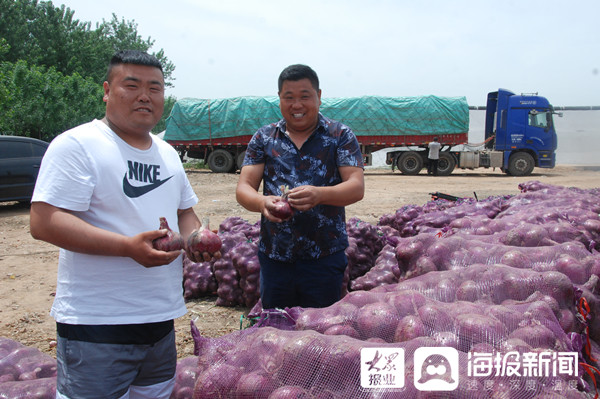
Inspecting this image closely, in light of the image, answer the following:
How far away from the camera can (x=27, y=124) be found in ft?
60.7

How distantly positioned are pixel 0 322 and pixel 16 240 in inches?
138

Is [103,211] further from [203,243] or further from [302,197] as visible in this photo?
[302,197]

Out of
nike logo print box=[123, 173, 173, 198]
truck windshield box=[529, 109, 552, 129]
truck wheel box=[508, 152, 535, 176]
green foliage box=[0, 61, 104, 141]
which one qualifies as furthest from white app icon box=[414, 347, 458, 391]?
green foliage box=[0, 61, 104, 141]

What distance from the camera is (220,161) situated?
18562 millimetres

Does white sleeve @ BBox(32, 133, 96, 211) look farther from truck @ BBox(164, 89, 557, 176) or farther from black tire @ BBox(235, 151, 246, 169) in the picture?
black tire @ BBox(235, 151, 246, 169)

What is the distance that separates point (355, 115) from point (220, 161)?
5.78 m

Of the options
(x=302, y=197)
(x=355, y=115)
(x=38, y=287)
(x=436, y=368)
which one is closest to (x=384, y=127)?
(x=355, y=115)

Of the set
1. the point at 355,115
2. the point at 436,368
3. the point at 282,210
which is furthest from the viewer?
the point at 355,115

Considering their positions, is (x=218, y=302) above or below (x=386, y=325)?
below

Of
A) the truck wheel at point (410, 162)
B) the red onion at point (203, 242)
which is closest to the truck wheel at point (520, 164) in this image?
the truck wheel at point (410, 162)

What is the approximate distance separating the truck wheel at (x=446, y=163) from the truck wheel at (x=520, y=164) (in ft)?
7.18

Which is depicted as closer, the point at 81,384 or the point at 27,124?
the point at 81,384

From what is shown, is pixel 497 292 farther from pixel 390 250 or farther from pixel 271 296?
pixel 390 250

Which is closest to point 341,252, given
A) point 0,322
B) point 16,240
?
point 0,322
